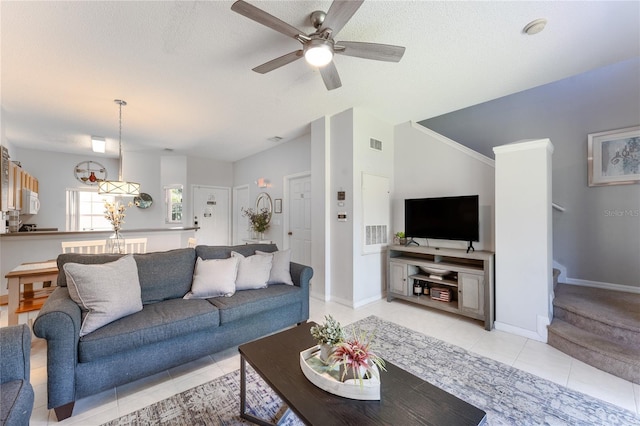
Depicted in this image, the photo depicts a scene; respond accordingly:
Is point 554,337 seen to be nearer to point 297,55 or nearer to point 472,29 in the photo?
point 472,29

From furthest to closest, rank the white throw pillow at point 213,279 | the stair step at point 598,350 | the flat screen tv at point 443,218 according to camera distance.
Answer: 1. the flat screen tv at point 443,218
2. the white throw pillow at point 213,279
3. the stair step at point 598,350

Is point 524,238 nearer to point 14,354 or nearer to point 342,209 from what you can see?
point 342,209

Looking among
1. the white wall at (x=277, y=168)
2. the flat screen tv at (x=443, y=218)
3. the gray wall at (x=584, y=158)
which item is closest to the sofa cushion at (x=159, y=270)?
the white wall at (x=277, y=168)

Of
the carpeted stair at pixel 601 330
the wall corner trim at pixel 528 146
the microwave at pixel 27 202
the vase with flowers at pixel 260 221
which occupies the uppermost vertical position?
the wall corner trim at pixel 528 146

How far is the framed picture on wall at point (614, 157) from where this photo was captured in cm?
327

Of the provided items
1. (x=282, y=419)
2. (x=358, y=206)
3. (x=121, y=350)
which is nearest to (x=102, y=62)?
(x=121, y=350)

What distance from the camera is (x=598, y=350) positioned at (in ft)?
7.21

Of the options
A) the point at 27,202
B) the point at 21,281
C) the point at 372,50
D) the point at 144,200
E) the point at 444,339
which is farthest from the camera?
the point at 144,200

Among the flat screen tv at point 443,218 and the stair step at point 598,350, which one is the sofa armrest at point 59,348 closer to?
the flat screen tv at point 443,218

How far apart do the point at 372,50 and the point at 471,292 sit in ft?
9.02

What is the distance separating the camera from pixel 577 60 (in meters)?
2.49

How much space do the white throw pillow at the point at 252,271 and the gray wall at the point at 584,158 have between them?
3.86 m

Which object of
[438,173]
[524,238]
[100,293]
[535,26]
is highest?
[535,26]

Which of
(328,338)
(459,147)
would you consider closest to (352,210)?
(459,147)
